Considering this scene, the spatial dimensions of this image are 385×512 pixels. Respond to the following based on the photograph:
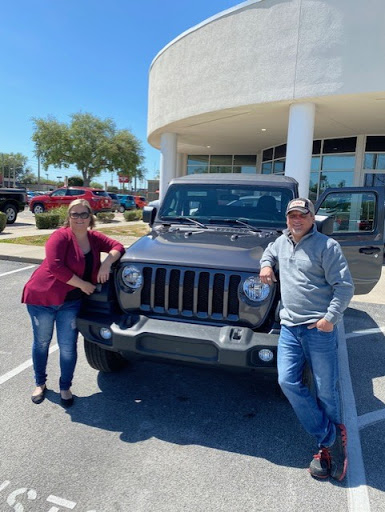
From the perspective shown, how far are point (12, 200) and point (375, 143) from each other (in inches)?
557

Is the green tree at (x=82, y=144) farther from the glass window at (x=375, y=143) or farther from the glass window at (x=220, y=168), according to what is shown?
the glass window at (x=375, y=143)

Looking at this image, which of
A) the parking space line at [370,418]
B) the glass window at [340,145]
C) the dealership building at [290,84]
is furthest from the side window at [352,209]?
the glass window at [340,145]

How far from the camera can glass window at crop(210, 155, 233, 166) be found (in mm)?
22844

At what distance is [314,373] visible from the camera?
8.20 feet

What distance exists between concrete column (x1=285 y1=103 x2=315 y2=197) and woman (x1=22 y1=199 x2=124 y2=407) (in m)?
8.56

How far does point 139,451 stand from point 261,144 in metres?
17.8

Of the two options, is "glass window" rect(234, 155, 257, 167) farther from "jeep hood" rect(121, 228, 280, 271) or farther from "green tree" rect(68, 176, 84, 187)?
"green tree" rect(68, 176, 84, 187)

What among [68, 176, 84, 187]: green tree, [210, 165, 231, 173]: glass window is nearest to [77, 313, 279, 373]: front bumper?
[210, 165, 231, 173]: glass window

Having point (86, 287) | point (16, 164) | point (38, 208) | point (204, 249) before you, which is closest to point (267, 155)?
point (38, 208)

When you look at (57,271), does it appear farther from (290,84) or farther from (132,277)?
(290,84)

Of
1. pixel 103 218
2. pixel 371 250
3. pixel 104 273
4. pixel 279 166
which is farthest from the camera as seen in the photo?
pixel 103 218

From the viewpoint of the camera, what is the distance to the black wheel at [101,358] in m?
3.40

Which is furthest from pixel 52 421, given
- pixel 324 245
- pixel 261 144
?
pixel 261 144

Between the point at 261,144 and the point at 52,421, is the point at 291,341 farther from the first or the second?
the point at 261,144
